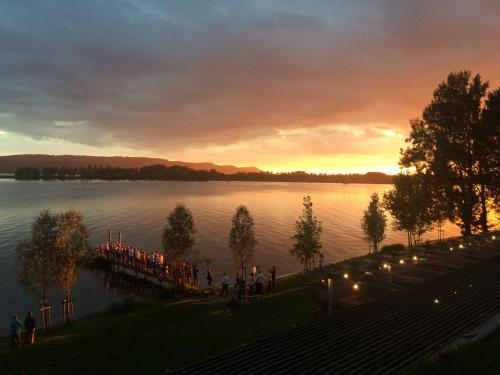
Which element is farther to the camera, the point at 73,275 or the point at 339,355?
the point at 73,275

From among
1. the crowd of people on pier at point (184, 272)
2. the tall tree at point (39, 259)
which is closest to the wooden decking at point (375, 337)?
the crowd of people on pier at point (184, 272)

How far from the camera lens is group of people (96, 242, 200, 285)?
33.2 meters

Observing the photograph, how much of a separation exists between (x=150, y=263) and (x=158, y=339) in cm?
2583

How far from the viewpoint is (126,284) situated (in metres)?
40.9

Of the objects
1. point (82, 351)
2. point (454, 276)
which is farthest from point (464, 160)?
point (82, 351)

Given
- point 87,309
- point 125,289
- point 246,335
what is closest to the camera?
point 246,335

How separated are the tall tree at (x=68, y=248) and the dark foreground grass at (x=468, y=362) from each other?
22.4 metres

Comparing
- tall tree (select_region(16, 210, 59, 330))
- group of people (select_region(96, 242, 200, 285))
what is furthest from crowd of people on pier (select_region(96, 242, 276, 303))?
tall tree (select_region(16, 210, 59, 330))

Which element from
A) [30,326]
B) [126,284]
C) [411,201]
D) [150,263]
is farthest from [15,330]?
[411,201]

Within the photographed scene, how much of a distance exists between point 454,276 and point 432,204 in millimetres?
20899

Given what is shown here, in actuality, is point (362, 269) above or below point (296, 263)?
above

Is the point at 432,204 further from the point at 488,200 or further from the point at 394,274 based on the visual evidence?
the point at 394,274

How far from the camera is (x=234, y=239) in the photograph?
114 feet

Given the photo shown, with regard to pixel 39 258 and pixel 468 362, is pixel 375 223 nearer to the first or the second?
pixel 39 258
